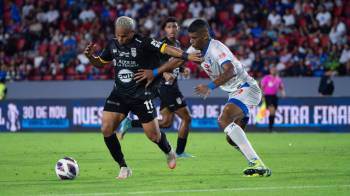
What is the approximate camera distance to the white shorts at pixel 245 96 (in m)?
11.8

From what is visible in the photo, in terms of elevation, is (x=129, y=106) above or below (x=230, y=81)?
below

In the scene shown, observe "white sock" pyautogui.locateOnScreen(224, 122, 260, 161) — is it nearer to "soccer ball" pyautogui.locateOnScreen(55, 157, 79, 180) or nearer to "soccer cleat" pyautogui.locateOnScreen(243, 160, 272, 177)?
"soccer cleat" pyautogui.locateOnScreen(243, 160, 272, 177)

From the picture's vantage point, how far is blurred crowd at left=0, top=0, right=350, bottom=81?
2833cm

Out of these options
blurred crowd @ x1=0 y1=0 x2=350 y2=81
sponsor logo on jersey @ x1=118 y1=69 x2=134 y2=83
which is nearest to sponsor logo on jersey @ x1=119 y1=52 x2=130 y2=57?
sponsor logo on jersey @ x1=118 y1=69 x2=134 y2=83

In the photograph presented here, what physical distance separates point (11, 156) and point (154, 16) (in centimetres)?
1673

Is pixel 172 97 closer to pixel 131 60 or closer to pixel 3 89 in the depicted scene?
pixel 131 60

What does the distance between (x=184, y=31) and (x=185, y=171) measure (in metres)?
18.8

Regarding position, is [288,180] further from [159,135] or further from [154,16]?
[154,16]

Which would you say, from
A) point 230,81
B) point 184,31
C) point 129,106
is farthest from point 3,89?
point 230,81

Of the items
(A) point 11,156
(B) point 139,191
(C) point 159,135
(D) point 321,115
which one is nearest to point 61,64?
(D) point 321,115

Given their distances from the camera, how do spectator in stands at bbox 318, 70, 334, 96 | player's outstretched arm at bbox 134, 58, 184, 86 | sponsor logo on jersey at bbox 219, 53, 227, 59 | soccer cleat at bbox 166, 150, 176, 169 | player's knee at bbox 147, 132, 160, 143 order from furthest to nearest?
spectator in stands at bbox 318, 70, 334, 96
soccer cleat at bbox 166, 150, 176, 169
player's knee at bbox 147, 132, 160, 143
player's outstretched arm at bbox 134, 58, 184, 86
sponsor logo on jersey at bbox 219, 53, 227, 59

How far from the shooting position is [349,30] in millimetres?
28391

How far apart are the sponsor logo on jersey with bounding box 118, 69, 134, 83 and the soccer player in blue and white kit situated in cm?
12

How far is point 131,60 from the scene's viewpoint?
38.5 ft
